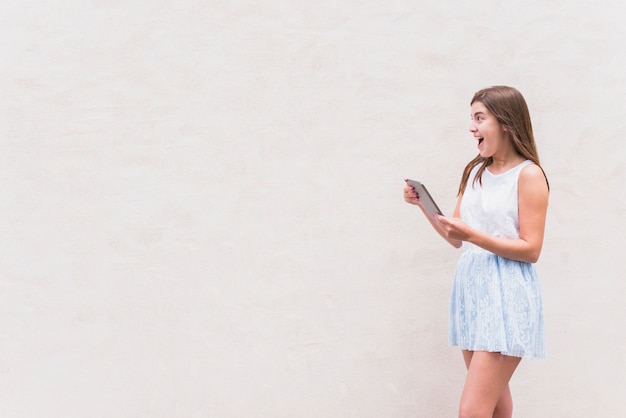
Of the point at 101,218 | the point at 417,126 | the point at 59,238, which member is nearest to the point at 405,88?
the point at 417,126

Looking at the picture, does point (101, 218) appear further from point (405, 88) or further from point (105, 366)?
point (405, 88)

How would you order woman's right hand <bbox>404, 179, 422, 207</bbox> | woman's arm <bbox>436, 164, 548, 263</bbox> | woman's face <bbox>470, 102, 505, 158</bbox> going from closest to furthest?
woman's arm <bbox>436, 164, 548, 263</bbox>, woman's face <bbox>470, 102, 505, 158</bbox>, woman's right hand <bbox>404, 179, 422, 207</bbox>

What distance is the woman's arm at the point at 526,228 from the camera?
2.48 m

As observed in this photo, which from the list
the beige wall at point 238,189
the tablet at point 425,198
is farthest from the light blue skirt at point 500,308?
the beige wall at point 238,189

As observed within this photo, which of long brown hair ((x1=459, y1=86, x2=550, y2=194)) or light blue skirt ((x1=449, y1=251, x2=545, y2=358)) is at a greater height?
long brown hair ((x1=459, y1=86, x2=550, y2=194))

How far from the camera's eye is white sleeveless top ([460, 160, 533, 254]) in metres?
2.54

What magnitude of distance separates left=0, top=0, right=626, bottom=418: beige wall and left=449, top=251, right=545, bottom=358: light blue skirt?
73cm

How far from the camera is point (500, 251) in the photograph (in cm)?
249

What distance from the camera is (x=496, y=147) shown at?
2.60 metres

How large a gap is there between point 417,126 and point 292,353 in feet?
4.18

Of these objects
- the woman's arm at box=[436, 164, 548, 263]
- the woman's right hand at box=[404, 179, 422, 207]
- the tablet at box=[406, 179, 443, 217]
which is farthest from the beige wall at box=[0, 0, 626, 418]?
the woman's arm at box=[436, 164, 548, 263]

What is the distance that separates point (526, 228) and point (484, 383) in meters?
0.59

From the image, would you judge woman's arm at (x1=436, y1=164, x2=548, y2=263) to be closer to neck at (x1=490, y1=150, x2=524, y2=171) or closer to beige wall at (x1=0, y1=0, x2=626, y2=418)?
neck at (x1=490, y1=150, x2=524, y2=171)

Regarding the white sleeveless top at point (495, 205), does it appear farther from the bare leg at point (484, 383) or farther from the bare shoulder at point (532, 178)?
the bare leg at point (484, 383)
